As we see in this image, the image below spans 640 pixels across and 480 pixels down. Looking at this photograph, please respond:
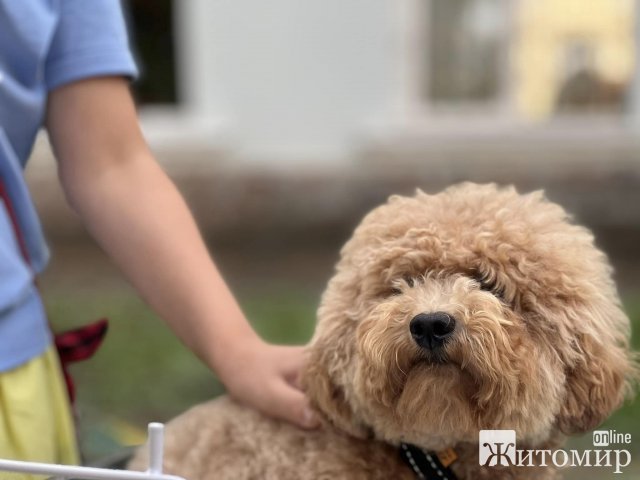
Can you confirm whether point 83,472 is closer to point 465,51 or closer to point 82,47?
point 82,47

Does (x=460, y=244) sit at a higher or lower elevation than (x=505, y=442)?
higher

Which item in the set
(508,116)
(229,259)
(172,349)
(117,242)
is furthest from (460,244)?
(508,116)

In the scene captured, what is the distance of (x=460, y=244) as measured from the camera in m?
1.56

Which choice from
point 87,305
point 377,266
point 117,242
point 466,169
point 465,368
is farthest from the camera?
point 466,169

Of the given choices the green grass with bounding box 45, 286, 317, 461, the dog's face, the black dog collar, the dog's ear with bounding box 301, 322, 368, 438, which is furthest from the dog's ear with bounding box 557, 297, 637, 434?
the green grass with bounding box 45, 286, 317, 461

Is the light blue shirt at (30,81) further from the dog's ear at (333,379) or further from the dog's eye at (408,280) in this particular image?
the dog's eye at (408,280)

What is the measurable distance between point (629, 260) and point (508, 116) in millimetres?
1774

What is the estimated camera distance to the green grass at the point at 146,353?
5.10 m

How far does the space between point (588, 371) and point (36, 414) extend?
2.83ft

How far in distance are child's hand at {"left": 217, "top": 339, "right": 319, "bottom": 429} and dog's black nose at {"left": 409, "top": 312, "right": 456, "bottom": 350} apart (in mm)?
268

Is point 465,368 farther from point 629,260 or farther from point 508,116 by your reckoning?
point 508,116

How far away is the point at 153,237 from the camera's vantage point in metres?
1.73

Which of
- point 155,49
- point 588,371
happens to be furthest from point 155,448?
point 155,49

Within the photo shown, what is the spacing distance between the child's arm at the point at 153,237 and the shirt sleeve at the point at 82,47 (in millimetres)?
27
